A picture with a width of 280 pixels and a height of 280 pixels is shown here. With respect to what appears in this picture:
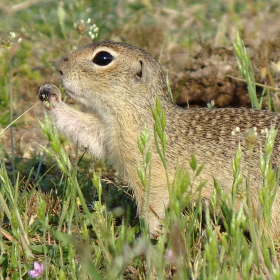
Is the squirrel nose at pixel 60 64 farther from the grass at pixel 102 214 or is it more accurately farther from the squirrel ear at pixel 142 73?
the squirrel ear at pixel 142 73

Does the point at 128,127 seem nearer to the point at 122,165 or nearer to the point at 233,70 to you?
the point at 122,165

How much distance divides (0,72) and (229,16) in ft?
8.83

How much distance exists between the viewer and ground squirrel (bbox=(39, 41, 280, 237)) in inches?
157

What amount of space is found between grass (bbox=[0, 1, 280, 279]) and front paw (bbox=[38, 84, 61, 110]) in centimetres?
33

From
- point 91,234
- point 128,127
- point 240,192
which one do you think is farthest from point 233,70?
point 240,192

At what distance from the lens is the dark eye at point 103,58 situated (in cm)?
421

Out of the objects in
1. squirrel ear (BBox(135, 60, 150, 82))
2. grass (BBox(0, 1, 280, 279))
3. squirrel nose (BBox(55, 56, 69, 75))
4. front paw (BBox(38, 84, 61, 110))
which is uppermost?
squirrel nose (BBox(55, 56, 69, 75))

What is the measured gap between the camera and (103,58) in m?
4.23

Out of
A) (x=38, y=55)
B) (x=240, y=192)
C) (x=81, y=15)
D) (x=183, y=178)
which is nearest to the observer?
(x=183, y=178)

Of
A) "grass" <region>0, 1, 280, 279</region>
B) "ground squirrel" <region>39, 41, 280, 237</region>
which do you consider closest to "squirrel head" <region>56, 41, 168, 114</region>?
"ground squirrel" <region>39, 41, 280, 237</region>

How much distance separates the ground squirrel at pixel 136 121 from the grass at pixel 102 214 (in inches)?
4.5

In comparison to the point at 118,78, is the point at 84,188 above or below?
below

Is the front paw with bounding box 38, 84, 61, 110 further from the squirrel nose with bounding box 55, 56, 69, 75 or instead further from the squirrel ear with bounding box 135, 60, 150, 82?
the squirrel ear with bounding box 135, 60, 150, 82

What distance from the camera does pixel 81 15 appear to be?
23.9 ft
